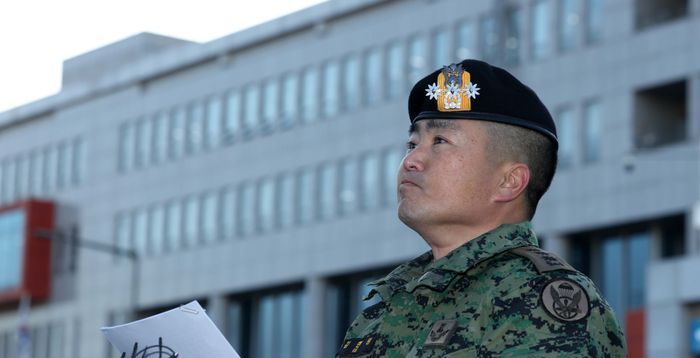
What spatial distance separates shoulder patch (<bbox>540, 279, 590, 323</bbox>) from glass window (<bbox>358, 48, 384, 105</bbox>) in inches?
2022

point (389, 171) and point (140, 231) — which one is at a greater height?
point (140, 231)

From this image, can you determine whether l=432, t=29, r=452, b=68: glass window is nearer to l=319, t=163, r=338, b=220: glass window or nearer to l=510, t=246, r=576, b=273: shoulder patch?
l=319, t=163, r=338, b=220: glass window

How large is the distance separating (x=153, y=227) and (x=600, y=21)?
22720 millimetres

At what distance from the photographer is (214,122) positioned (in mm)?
63031

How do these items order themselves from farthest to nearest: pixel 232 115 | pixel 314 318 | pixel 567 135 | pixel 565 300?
1. pixel 232 115
2. pixel 314 318
3. pixel 567 135
4. pixel 565 300

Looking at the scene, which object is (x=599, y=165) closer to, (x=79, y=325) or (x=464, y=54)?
(x=464, y=54)

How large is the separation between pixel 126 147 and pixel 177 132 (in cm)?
337

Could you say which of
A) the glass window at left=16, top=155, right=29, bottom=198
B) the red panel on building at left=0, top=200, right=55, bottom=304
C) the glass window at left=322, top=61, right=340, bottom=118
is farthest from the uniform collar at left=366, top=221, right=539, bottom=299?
the glass window at left=16, top=155, right=29, bottom=198

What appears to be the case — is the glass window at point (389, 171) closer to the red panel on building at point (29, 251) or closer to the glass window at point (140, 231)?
the glass window at point (140, 231)

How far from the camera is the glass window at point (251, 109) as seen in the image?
60.8 meters

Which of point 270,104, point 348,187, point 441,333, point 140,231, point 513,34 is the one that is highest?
point 270,104

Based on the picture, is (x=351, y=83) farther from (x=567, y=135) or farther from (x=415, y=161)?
(x=415, y=161)

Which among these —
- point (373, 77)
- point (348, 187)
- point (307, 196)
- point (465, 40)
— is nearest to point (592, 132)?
point (465, 40)

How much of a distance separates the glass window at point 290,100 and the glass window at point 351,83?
90.8 inches
